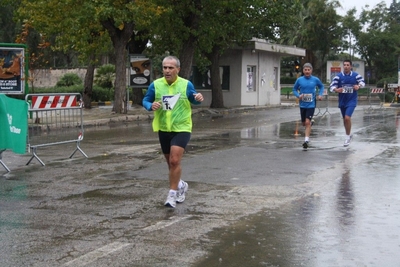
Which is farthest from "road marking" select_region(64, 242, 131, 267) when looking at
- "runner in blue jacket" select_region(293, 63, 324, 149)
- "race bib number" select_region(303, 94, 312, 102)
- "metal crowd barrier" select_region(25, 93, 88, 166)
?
"race bib number" select_region(303, 94, 312, 102)

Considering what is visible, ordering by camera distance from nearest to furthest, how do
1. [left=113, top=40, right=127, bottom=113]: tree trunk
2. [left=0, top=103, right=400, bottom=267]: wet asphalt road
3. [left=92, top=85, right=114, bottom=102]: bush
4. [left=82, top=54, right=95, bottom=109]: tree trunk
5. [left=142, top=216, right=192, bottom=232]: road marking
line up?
[left=0, top=103, right=400, bottom=267]: wet asphalt road, [left=142, top=216, right=192, bottom=232]: road marking, [left=113, top=40, right=127, bottom=113]: tree trunk, [left=82, top=54, right=95, bottom=109]: tree trunk, [left=92, top=85, right=114, bottom=102]: bush

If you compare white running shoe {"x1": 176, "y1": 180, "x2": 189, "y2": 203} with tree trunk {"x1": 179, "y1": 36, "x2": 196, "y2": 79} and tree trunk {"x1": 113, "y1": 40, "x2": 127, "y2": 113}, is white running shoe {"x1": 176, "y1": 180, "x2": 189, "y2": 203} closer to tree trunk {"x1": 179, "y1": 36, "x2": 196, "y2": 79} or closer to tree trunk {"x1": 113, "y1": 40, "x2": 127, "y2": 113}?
tree trunk {"x1": 113, "y1": 40, "x2": 127, "y2": 113}

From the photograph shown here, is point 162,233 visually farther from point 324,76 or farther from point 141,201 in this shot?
point 324,76

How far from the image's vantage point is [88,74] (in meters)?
32.5

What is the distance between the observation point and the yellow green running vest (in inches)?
334

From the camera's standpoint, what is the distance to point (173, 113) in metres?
8.48

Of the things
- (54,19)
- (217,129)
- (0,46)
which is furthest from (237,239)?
(54,19)

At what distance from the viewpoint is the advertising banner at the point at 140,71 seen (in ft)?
98.5

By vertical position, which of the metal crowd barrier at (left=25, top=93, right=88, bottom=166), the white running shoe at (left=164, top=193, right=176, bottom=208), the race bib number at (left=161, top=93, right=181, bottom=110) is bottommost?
the white running shoe at (left=164, top=193, right=176, bottom=208)

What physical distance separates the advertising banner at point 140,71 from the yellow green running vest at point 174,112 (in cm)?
2156

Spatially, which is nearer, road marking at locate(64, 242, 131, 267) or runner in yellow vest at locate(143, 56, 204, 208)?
road marking at locate(64, 242, 131, 267)

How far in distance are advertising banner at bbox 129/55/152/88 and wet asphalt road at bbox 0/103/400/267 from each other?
51.8 feet

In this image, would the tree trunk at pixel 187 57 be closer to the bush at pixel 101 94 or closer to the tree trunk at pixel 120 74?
the tree trunk at pixel 120 74

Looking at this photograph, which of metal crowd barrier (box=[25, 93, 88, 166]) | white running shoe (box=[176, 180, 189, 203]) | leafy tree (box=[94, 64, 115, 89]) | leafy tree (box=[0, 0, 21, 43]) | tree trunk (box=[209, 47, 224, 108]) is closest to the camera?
white running shoe (box=[176, 180, 189, 203])
